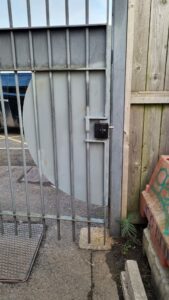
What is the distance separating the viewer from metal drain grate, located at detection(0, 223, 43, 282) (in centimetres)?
174

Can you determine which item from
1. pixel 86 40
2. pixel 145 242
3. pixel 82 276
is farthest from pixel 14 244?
pixel 86 40

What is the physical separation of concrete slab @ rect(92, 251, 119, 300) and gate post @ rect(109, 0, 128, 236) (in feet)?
1.01

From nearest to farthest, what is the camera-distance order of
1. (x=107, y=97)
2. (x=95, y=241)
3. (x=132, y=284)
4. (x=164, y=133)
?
1. (x=132, y=284)
2. (x=107, y=97)
3. (x=164, y=133)
4. (x=95, y=241)

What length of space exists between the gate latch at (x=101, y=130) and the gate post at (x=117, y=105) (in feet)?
0.42

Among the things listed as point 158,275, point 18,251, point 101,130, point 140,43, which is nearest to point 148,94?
point 140,43

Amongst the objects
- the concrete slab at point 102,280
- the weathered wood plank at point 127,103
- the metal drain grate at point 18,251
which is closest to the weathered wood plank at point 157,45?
the weathered wood plank at point 127,103

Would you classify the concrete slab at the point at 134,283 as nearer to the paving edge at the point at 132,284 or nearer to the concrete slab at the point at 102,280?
the paving edge at the point at 132,284

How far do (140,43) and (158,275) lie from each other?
68.9 inches

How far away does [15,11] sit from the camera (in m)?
1.64

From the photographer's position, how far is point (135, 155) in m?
2.02

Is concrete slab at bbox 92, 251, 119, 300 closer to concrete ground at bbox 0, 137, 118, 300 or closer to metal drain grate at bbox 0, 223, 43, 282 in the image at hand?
concrete ground at bbox 0, 137, 118, 300

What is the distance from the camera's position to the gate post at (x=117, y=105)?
1616 millimetres

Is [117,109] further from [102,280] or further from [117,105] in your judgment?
[102,280]

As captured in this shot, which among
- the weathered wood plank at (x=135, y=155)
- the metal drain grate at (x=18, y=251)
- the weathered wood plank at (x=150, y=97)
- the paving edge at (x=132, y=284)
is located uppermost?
the weathered wood plank at (x=150, y=97)
